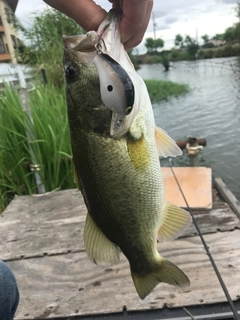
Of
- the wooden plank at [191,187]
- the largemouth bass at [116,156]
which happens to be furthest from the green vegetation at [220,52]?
the largemouth bass at [116,156]

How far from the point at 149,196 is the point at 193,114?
12.1m

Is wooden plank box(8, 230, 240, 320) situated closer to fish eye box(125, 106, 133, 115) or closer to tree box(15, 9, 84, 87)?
fish eye box(125, 106, 133, 115)

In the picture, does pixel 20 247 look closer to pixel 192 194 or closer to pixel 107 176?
pixel 192 194

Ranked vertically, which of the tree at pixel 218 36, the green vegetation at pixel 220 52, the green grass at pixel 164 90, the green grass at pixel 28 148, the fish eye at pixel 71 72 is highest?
the fish eye at pixel 71 72

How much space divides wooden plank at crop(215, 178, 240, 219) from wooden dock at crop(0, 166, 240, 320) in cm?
4

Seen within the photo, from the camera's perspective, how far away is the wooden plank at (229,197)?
2.96 meters

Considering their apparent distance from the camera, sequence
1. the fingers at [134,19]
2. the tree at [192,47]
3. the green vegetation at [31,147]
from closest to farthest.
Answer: the fingers at [134,19] → the green vegetation at [31,147] → the tree at [192,47]

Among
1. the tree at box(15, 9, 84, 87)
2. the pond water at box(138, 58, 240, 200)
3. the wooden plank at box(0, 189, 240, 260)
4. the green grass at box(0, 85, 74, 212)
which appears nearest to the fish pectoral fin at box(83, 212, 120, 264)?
the wooden plank at box(0, 189, 240, 260)

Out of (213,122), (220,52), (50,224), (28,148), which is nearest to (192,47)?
(220,52)

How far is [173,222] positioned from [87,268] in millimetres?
1218

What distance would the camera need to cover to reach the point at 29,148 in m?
3.88

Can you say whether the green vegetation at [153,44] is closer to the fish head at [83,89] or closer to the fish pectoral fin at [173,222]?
the fish pectoral fin at [173,222]

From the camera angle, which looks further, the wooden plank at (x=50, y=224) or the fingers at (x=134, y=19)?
the wooden plank at (x=50, y=224)

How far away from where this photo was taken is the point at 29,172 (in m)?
4.02
